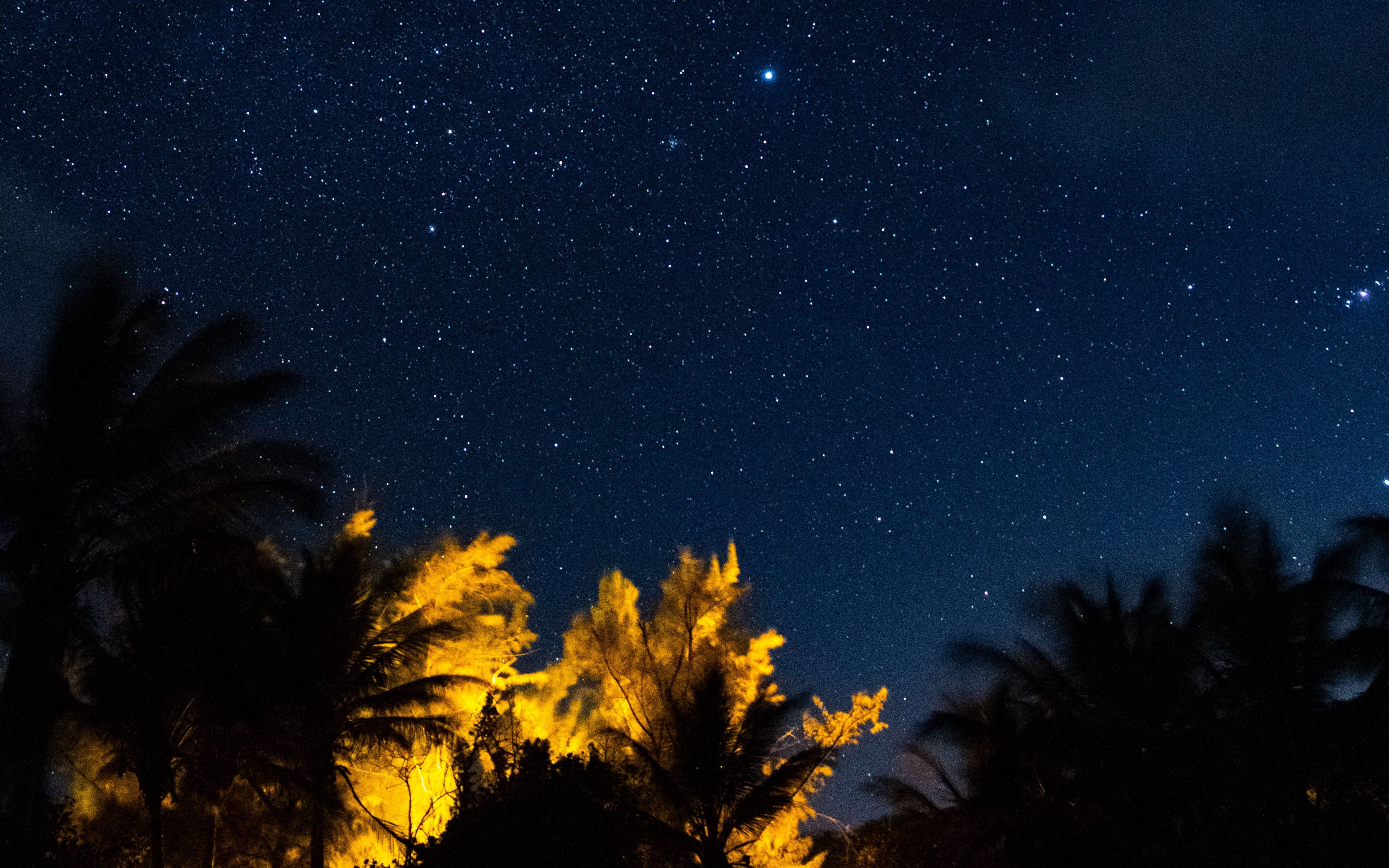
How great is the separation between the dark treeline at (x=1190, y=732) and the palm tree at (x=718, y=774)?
454cm

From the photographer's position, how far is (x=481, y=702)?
19672mm

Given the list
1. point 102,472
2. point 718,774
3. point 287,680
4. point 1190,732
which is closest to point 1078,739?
point 1190,732

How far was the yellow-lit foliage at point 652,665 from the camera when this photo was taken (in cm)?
2067

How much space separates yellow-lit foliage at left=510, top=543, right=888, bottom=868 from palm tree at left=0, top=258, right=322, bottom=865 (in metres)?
9.91

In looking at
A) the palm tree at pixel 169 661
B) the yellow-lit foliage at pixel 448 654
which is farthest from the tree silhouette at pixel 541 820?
the yellow-lit foliage at pixel 448 654

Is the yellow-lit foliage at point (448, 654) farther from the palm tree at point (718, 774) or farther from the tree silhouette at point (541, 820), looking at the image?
the tree silhouette at point (541, 820)

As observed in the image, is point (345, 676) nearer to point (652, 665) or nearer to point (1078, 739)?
point (652, 665)

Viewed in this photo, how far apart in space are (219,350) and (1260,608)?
17.8 m

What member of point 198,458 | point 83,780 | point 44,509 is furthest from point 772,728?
point 83,780

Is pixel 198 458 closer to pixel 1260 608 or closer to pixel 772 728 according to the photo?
pixel 772 728

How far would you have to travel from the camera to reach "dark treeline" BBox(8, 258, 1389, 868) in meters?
10.9

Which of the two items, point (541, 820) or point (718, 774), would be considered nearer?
point (541, 820)

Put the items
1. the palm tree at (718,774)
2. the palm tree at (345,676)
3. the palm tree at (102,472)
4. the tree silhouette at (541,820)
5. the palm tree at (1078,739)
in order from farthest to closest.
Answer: the palm tree at (1078,739) → the palm tree at (718,774) → the palm tree at (345,676) → the palm tree at (102,472) → the tree silhouette at (541,820)

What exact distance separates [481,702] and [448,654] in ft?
4.15
